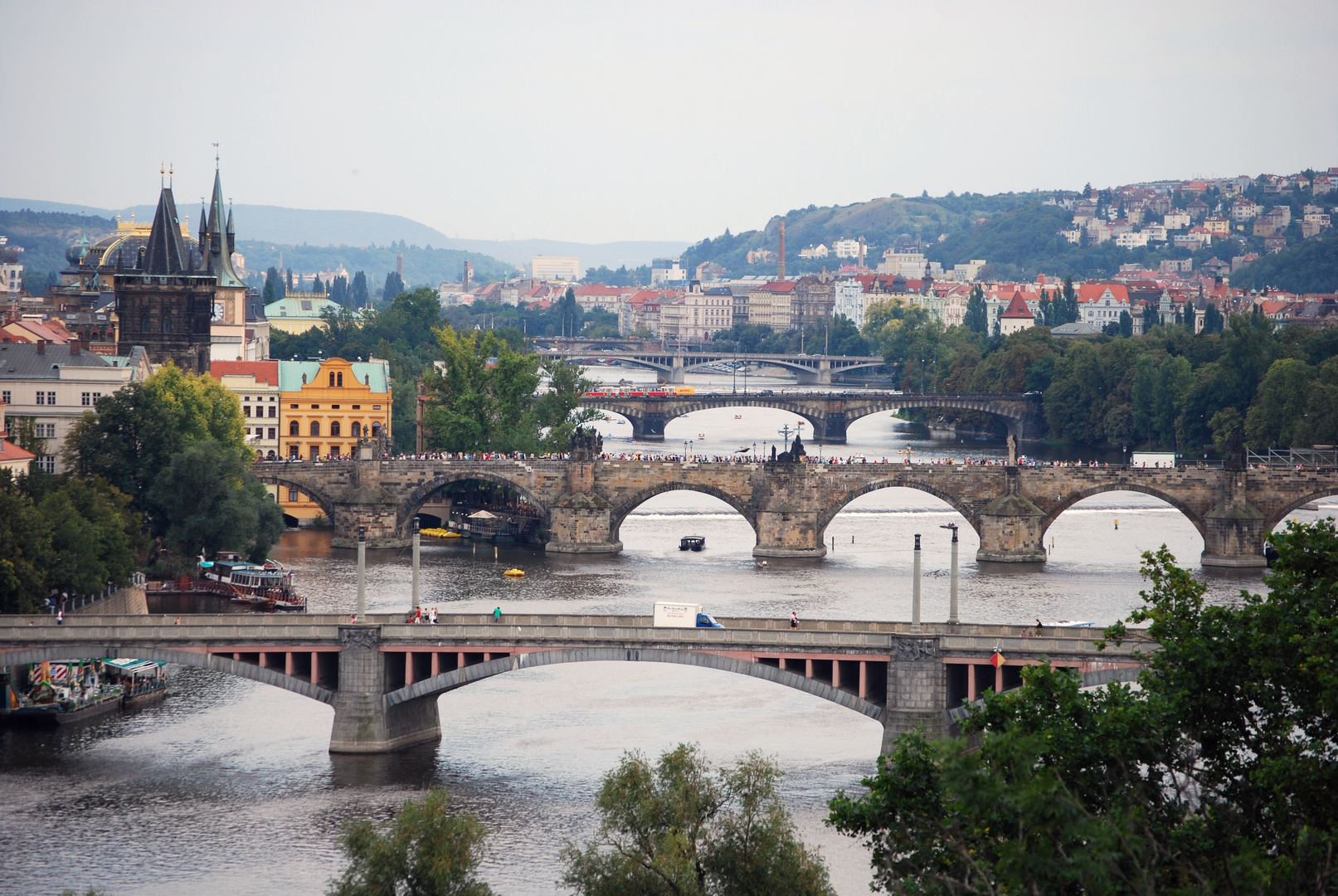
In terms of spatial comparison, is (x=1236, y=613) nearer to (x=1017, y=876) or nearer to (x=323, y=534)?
(x=1017, y=876)

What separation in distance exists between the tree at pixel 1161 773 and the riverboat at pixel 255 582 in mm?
37284

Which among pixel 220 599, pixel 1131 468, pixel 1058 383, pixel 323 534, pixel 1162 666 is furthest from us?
pixel 1058 383

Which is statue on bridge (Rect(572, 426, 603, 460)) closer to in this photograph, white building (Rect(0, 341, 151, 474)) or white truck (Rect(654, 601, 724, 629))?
white building (Rect(0, 341, 151, 474))

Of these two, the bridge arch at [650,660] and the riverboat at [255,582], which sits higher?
the bridge arch at [650,660]

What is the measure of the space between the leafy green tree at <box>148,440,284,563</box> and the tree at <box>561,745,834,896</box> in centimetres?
3578

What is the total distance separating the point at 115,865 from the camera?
35250 mm

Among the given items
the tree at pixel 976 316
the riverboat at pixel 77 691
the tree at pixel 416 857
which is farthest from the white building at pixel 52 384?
the tree at pixel 976 316

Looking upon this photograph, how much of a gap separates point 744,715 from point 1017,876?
82.3 ft

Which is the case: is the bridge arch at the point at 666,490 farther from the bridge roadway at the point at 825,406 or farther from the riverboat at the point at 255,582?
the bridge roadway at the point at 825,406

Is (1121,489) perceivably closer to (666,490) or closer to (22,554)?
(666,490)

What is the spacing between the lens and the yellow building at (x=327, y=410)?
3447 inches

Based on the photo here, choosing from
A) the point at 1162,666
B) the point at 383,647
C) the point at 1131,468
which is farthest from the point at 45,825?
the point at 1131,468

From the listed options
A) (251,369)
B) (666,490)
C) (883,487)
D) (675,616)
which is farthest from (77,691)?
(251,369)

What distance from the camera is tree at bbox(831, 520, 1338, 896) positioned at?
22.1 m
